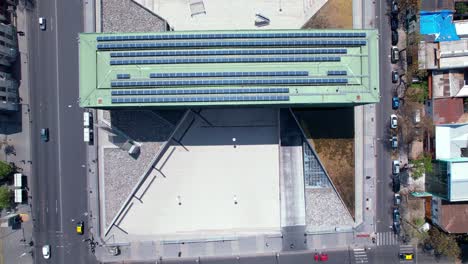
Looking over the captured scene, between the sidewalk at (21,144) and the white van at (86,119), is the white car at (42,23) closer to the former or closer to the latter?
the sidewalk at (21,144)

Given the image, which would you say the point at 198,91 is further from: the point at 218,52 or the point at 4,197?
the point at 4,197

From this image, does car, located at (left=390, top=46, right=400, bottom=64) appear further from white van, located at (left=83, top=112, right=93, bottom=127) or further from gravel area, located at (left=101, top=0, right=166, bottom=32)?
white van, located at (left=83, top=112, right=93, bottom=127)

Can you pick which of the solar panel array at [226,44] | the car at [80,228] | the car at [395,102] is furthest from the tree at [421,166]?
the car at [80,228]

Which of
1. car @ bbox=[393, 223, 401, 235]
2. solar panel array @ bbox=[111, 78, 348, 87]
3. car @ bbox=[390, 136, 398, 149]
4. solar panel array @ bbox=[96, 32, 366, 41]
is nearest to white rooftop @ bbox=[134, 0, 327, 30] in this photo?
solar panel array @ bbox=[96, 32, 366, 41]

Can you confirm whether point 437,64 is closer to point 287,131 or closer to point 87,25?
point 287,131

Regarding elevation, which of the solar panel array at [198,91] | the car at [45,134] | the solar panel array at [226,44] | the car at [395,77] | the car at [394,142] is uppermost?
the solar panel array at [226,44]
